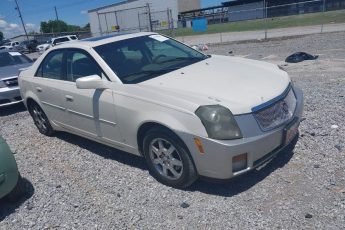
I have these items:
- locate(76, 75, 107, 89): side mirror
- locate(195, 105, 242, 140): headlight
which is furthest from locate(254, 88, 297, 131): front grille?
locate(76, 75, 107, 89): side mirror

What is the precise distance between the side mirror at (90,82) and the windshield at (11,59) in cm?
632

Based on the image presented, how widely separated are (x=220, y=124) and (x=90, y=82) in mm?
1605

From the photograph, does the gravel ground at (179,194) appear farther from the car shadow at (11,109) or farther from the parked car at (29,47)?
the parked car at (29,47)

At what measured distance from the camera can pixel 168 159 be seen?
3590 mm

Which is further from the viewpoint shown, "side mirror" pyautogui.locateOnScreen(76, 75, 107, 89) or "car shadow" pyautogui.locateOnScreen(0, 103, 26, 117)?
"car shadow" pyautogui.locateOnScreen(0, 103, 26, 117)

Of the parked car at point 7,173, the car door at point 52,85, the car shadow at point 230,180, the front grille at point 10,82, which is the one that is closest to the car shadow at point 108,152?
the car shadow at point 230,180

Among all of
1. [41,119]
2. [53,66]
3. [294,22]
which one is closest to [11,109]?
[41,119]

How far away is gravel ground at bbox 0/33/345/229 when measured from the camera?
3078 millimetres

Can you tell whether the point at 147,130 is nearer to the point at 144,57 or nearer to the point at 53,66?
the point at 144,57

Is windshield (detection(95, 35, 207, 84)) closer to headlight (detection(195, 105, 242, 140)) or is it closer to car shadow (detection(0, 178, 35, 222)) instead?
headlight (detection(195, 105, 242, 140))

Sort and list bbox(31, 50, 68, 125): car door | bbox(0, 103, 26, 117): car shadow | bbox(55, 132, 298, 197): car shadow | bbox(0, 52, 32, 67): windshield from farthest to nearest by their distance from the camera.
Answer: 1. bbox(0, 52, 32, 67): windshield
2. bbox(0, 103, 26, 117): car shadow
3. bbox(31, 50, 68, 125): car door
4. bbox(55, 132, 298, 197): car shadow

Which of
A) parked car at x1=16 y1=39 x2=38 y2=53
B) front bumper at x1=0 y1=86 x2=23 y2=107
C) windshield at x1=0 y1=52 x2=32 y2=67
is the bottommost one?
parked car at x1=16 y1=39 x2=38 y2=53

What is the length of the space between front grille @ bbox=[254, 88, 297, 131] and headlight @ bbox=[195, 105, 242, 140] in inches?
10.4

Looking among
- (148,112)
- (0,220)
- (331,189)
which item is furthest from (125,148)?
(331,189)
